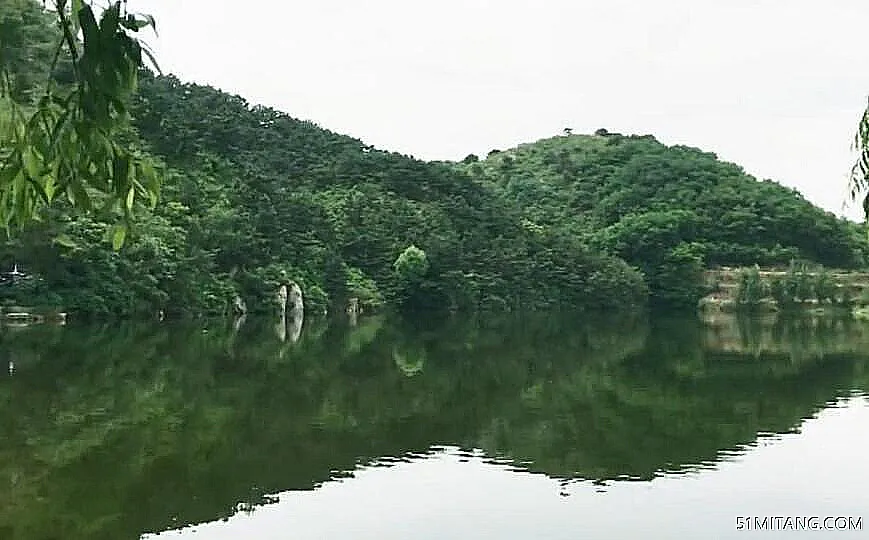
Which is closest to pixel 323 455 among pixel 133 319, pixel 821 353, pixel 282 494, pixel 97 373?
pixel 282 494

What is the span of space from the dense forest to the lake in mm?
6329

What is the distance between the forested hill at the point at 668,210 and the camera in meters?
56.7

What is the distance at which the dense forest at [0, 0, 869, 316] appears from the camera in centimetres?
2952

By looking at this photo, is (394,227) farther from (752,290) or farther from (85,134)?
(85,134)

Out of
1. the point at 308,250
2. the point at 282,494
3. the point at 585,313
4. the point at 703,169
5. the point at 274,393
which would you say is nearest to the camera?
the point at 282,494

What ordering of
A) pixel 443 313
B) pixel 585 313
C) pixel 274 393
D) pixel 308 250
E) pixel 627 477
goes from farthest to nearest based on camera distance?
pixel 585 313 → pixel 443 313 → pixel 308 250 → pixel 274 393 → pixel 627 477

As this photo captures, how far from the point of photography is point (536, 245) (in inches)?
2015

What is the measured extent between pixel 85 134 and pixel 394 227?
4334 cm

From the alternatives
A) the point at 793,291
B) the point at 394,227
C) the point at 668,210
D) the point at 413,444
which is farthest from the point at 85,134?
the point at 668,210

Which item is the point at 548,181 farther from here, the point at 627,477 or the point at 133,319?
the point at 627,477

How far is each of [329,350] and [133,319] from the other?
8.64 metres
